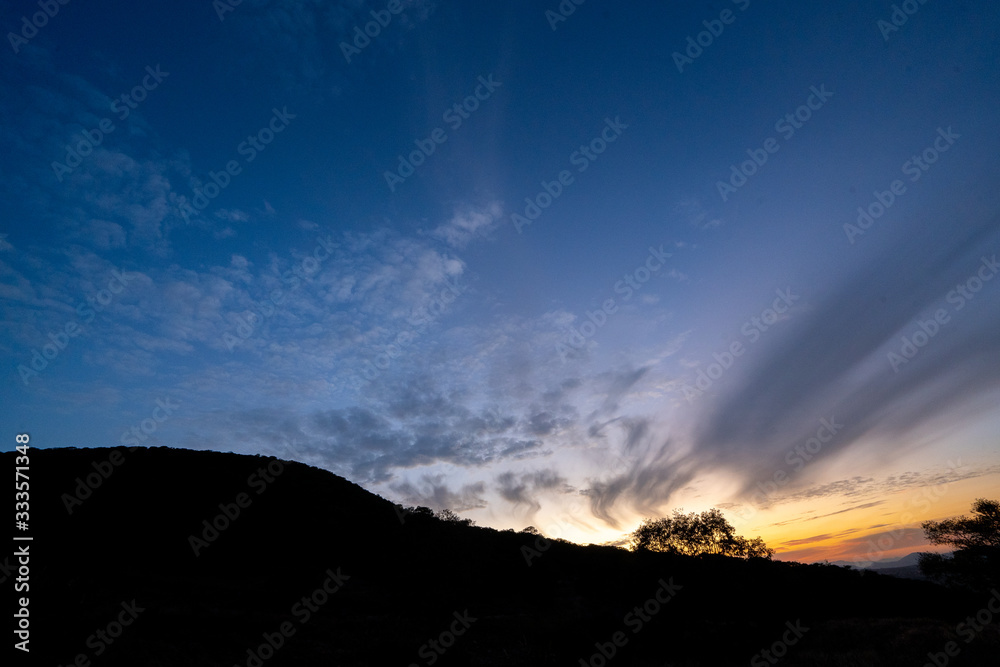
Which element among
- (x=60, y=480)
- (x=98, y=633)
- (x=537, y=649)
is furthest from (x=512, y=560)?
(x=60, y=480)

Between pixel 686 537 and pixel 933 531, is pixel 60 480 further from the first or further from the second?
pixel 933 531

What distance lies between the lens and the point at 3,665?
13.2 m

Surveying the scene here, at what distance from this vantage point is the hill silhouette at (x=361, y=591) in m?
18.6

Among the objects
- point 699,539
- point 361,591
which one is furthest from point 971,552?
point 361,591

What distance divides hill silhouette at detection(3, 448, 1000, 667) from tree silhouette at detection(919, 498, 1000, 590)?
217 inches

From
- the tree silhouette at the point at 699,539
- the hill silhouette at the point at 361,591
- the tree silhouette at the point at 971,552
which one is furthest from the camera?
the tree silhouette at the point at 699,539

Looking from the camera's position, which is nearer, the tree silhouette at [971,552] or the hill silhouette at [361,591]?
the hill silhouette at [361,591]

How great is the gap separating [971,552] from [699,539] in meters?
31.2

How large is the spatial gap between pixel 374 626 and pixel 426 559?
18.2 m

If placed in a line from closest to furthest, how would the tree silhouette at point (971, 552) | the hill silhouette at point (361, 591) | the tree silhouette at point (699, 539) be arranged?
the hill silhouette at point (361, 591)
the tree silhouette at point (971, 552)
the tree silhouette at point (699, 539)

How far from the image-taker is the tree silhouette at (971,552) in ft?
159

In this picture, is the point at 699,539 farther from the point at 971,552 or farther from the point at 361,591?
the point at 361,591

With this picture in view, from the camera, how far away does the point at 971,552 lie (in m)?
50.2

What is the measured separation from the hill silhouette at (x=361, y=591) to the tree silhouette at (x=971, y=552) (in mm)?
5502
